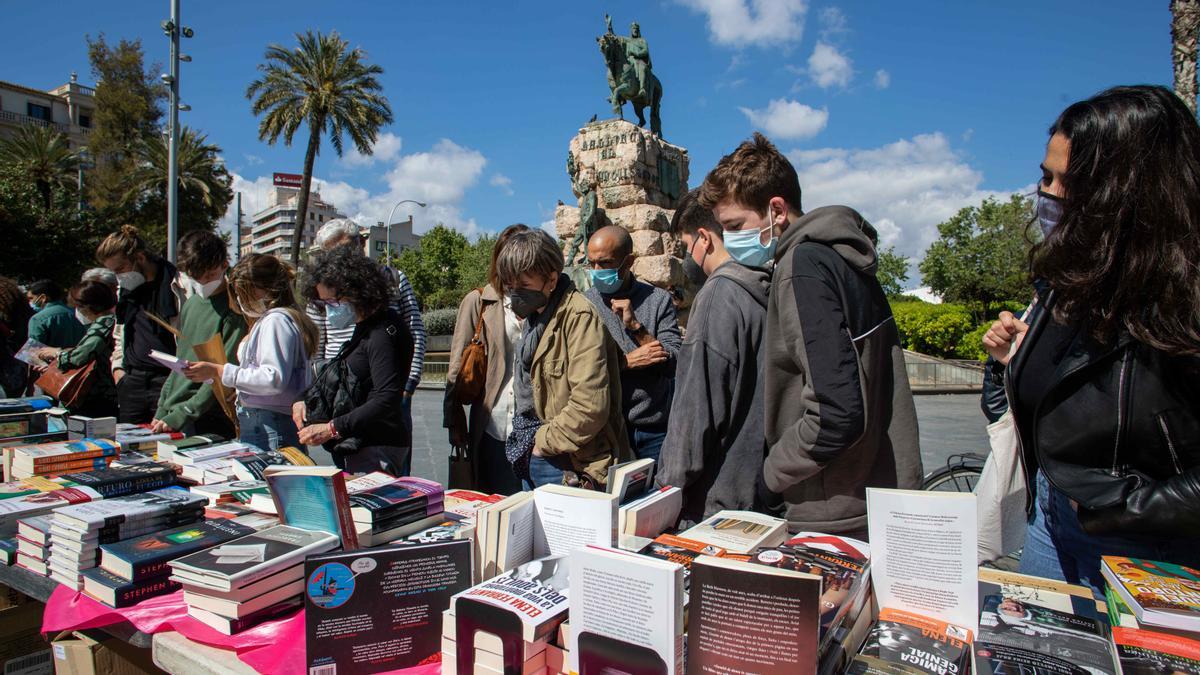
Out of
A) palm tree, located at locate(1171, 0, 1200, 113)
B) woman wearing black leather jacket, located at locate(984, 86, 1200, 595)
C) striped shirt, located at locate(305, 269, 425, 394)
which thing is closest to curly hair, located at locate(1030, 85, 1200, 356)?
woman wearing black leather jacket, located at locate(984, 86, 1200, 595)

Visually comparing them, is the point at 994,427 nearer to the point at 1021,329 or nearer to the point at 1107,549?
the point at 1021,329

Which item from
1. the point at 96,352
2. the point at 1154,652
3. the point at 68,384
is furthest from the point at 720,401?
the point at 96,352

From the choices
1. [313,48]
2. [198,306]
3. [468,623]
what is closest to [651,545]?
[468,623]

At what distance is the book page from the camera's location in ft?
4.43

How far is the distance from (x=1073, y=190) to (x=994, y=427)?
2.32 ft

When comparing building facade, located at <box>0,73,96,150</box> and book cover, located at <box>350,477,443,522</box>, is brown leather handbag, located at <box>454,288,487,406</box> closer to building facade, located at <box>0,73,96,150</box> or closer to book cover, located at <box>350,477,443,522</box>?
book cover, located at <box>350,477,443,522</box>

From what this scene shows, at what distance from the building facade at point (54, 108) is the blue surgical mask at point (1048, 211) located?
6234 cm

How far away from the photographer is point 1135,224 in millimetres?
1509

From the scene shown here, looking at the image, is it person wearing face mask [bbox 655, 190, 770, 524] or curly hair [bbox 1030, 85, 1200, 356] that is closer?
curly hair [bbox 1030, 85, 1200, 356]

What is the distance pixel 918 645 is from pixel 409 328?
9.55ft

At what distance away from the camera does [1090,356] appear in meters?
1.56

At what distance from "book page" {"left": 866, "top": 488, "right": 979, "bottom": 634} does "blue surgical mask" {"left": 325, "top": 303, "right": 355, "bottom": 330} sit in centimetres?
→ 274

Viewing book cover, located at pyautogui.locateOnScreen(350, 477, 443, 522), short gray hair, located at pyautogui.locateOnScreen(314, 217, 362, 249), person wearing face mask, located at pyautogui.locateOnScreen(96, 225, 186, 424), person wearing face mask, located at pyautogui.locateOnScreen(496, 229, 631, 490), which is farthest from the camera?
person wearing face mask, located at pyautogui.locateOnScreen(96, 225, 186, 424)

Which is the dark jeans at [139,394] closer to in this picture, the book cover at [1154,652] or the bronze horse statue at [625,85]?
the book cover at [1154,652]
